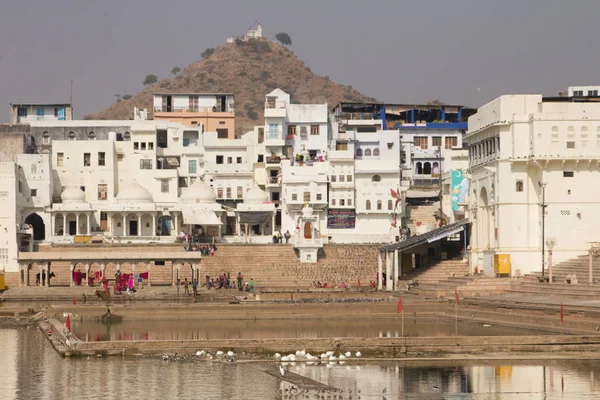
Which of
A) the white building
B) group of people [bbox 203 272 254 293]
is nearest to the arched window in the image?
group of people [bbox 203 272 254 293]

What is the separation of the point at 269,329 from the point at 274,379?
1453 cm

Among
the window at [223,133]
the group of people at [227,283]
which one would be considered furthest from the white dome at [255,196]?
the window at [223,133]

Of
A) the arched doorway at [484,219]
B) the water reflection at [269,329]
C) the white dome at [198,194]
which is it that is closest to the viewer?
the water reflection at [269,329]

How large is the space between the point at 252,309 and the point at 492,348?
17525 mm

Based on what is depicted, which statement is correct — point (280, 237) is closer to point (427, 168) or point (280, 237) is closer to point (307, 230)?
point (307, 230)

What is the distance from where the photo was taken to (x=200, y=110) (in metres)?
91.3

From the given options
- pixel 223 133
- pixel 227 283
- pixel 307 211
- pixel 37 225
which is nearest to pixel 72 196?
pixel 37 225

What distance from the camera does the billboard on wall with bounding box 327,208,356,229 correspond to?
76.7 m

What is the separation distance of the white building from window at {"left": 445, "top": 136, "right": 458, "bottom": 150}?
3058cm

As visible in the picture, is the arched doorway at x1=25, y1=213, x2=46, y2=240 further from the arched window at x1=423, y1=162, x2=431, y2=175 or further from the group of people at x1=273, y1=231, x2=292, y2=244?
the arched window at x1=423, y1=162, x2=431, y2=175

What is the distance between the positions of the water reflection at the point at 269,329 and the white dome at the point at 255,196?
2716 centimetres

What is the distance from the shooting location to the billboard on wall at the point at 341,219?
76.7 meters

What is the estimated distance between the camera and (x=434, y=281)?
62.3 metres

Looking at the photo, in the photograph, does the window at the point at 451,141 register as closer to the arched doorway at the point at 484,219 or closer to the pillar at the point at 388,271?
the pillar at the point at 388,271
